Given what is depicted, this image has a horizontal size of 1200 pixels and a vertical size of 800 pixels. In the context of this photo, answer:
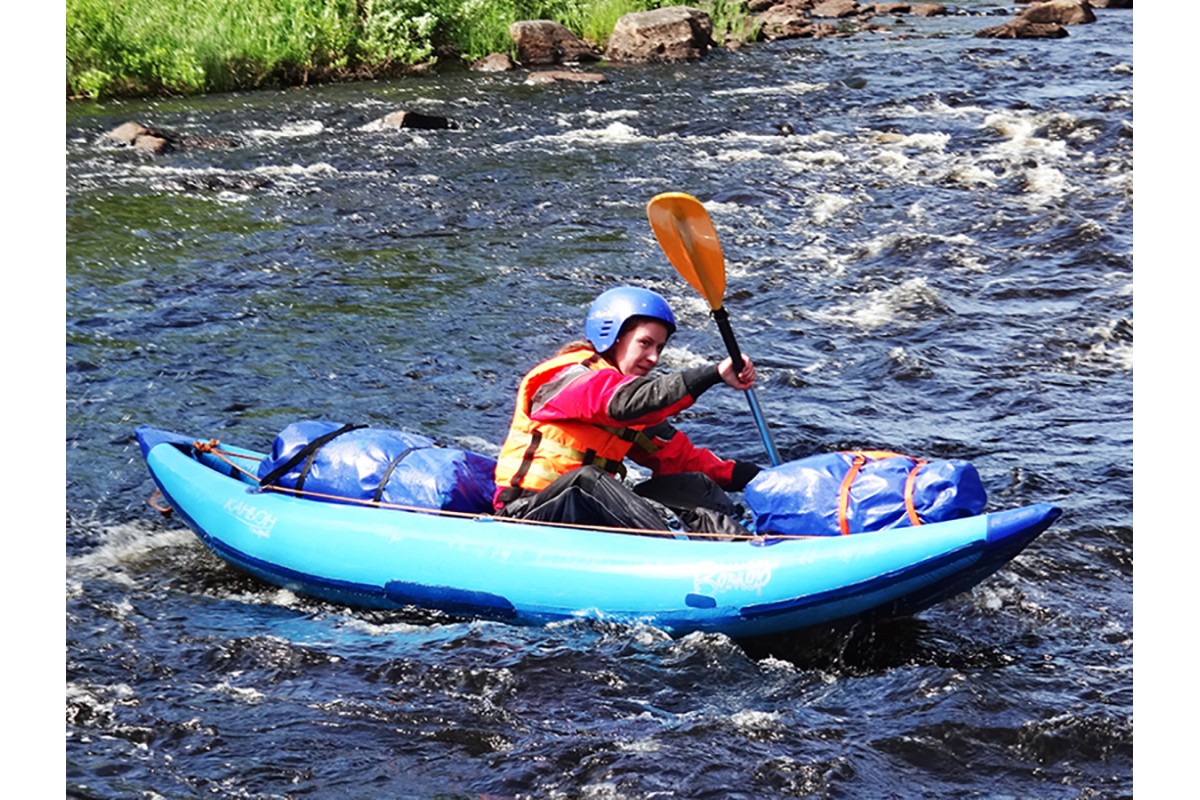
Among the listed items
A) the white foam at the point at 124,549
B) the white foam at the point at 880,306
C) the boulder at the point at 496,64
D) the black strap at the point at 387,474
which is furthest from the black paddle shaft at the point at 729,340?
the boulder at the point at 496,64

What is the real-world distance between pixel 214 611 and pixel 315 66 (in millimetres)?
12054

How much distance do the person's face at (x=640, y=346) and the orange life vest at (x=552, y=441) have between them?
0.22 feet

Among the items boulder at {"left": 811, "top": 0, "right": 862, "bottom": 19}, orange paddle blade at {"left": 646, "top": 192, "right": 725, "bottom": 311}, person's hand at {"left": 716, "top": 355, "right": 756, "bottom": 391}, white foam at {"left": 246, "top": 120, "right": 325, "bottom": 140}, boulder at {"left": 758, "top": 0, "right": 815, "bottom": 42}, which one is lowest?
white foam at {"left": 246, "top": 120, "right": 325, "bottom": 140}

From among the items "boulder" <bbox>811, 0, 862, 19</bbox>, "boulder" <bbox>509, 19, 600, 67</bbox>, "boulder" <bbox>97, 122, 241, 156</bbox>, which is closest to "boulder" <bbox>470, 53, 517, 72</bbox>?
"boulder" <bbox>509, 19, 600, 67</bbox>

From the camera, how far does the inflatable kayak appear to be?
4199 millimetres

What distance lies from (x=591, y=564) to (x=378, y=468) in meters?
1.05

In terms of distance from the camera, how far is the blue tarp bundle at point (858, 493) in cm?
431

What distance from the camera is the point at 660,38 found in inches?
664

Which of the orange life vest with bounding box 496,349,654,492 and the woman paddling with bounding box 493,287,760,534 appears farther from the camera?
the orange life vest with bounding box 496,349,654,492

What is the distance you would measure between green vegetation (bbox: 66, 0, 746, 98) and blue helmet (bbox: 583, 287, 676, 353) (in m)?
11.9

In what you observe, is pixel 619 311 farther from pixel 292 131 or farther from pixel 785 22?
pixel 785 22

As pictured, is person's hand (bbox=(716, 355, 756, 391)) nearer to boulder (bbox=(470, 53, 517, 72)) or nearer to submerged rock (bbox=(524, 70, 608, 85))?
submerged rock (bbox=(524, 70, 608, 85))

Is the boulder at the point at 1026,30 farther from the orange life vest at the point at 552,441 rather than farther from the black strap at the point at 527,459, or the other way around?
the black strap at the point at 527,459
